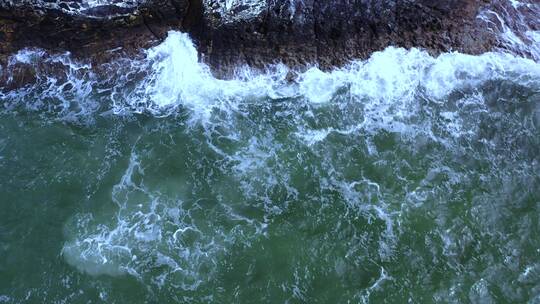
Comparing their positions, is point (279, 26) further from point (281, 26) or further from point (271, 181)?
point (271, 181)

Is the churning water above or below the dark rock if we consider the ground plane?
below

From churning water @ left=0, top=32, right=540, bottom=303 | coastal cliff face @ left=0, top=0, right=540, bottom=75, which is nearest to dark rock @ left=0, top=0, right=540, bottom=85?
coastal cliff face @ left=0, top=0, right=540, bottom=75

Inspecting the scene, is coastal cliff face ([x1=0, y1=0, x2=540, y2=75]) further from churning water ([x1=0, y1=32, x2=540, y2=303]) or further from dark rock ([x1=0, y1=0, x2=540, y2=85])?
churning water ([x1=0, y1=32, x2=540, y2=303])

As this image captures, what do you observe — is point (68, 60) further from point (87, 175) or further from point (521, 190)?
point (521, 190)

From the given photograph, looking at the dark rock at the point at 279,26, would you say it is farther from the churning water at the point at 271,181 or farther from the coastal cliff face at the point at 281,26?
the churning water at the point at 271,181

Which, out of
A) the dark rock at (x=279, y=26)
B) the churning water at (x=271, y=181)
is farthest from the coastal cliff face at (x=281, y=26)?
the churning water at (x=271, y=181)

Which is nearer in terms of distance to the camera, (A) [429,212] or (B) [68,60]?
(A) [429,212]

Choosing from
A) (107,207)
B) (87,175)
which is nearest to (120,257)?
(107,207)
